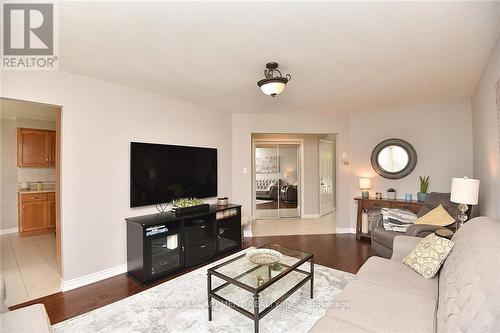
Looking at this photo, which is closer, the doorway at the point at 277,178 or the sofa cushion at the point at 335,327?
the sofa cushion at the point at 335,327

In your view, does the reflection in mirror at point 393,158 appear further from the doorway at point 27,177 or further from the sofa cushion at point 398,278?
the doorway at point 27,177

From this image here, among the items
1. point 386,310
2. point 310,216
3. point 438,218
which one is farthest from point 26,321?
point 310,216

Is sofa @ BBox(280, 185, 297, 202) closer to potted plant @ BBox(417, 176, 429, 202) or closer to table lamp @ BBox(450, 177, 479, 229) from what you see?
potted plant @ BBox(417, 176, 429, 202)

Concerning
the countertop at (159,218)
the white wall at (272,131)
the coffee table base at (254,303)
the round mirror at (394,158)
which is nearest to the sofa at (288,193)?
the white wall at (272,131)

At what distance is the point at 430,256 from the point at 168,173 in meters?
3.12

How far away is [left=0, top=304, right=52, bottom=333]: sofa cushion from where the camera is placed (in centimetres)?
130

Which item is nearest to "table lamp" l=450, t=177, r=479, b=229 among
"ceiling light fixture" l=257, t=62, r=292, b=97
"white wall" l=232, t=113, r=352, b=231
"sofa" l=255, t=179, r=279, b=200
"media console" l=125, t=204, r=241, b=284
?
"ceiling light fixture" l=257, t=62, r=292, b=97

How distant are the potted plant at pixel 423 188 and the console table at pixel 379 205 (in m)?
0.11

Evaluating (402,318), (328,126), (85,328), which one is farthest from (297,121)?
(85,328)

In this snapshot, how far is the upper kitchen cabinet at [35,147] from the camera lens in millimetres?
4734

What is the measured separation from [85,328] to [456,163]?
207 inches

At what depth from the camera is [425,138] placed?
162 inches

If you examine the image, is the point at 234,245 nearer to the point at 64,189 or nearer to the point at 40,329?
the point at 64,189

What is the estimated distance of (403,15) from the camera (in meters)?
1.67
